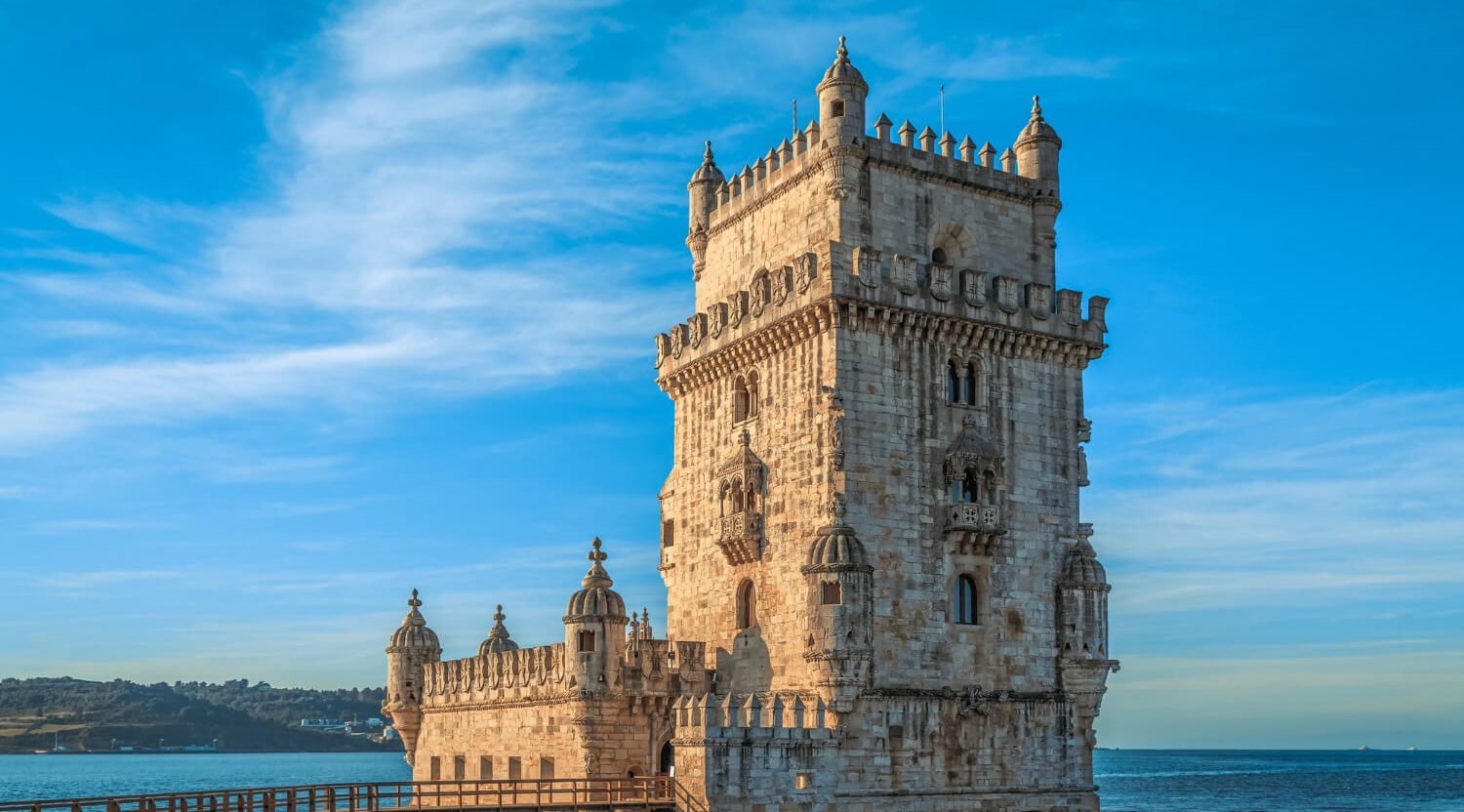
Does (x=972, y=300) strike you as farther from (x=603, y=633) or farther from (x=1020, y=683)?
(x=603, y=633)

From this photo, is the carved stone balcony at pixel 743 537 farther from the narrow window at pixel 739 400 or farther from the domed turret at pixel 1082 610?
the domed turret at pixel 1082 610

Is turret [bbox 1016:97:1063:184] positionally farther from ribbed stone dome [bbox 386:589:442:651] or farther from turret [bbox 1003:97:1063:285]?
ribbed stone dome [bbox 386:589:442:651]

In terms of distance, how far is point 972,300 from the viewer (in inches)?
2039

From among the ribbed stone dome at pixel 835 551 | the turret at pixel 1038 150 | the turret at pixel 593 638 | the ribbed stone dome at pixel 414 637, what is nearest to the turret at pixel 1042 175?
the turret at pixel 1038 150

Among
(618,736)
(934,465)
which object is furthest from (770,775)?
(934,465)

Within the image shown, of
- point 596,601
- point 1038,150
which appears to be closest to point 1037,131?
point 1038,150

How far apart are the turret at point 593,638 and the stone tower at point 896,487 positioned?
3.48 metres

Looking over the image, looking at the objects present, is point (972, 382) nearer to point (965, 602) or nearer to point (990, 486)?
point (990, 486)

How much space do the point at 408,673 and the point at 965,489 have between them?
27.4 m

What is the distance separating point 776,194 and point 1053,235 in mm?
9795

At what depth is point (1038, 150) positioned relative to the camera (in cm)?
5559

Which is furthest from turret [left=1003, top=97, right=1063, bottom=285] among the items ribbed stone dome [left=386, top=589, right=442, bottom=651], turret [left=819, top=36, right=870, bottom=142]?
ribbed stone dome [left=386, top=589, right=442, bottom=651]

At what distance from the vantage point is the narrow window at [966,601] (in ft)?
166

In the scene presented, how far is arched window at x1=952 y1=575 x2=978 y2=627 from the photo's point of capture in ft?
166
